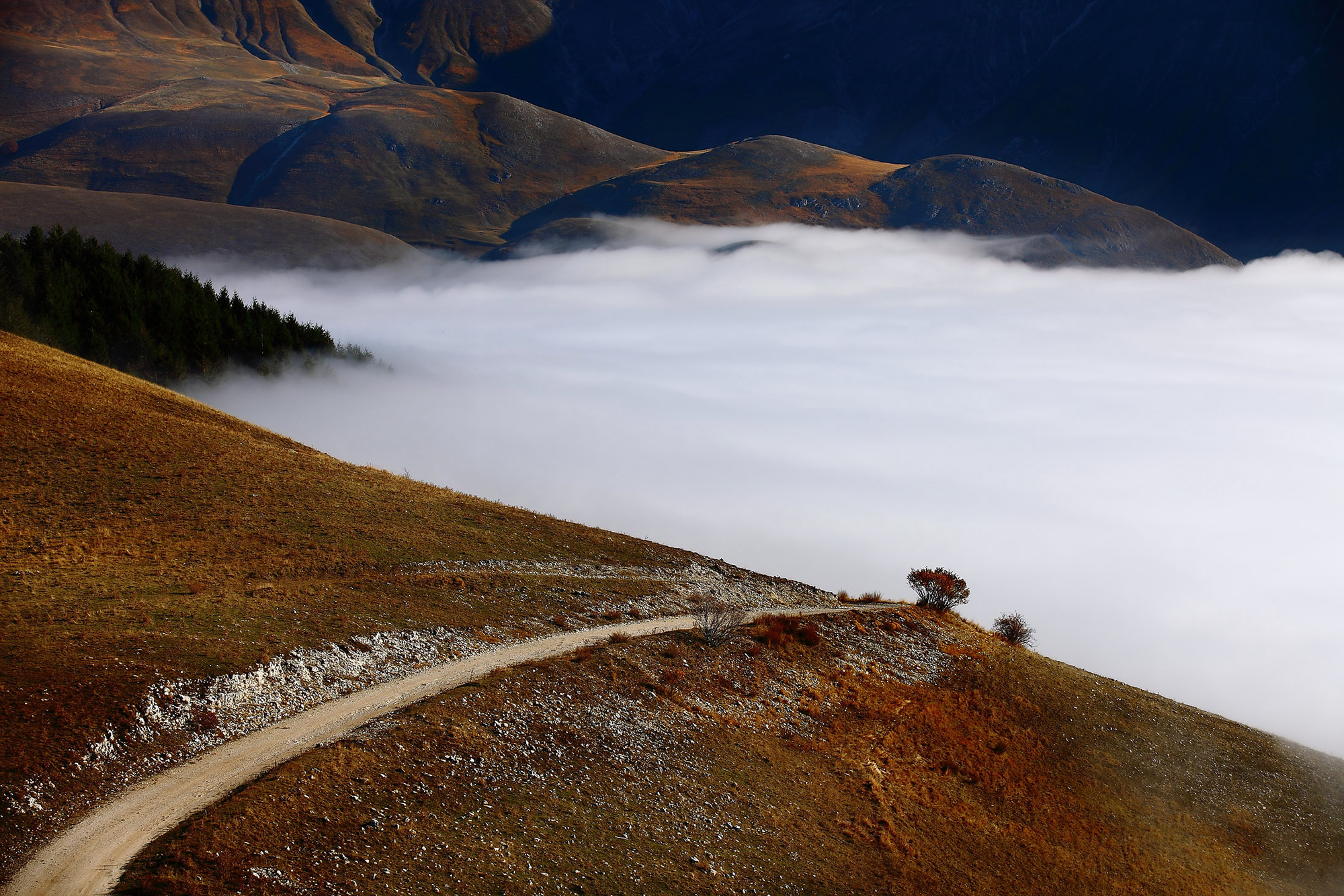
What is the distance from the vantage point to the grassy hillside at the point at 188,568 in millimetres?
23516

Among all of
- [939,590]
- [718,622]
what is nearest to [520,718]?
[718,622]

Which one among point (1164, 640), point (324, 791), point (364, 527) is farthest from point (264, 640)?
point (1164, 640)

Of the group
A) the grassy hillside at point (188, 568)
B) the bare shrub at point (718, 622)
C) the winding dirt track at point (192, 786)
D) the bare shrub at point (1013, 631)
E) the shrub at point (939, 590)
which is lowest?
the winding dirt track at point (192, 786)

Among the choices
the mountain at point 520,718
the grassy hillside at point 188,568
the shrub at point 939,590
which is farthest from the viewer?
the shrub at point 939,590

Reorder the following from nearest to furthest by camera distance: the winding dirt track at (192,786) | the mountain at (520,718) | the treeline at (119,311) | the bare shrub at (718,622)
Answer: the winding dirt track at (192,786) < the mountain at (520,718) < the bare shrub at (718,622) < the treeline at (119,311)

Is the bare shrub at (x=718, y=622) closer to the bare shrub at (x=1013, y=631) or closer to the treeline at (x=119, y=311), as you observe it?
the bare shrub at (x=1013, y=631)

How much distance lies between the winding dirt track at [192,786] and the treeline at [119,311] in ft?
216

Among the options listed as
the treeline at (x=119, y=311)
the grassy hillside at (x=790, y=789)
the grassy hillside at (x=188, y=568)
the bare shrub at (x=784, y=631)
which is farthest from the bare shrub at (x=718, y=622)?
the treeline at (x=119, y=311)

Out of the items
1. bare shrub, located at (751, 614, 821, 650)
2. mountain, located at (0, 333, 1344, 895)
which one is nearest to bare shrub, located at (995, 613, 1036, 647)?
mountain, located at (0, 333, 1344, 895)

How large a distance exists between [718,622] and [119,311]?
257 feet

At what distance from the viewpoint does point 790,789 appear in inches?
1210

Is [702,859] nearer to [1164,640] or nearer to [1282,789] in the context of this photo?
[1282,789]

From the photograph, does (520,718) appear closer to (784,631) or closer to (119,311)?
(784,631)

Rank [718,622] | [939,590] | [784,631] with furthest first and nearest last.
A: [939,590] → [784,631] → [718,622]
